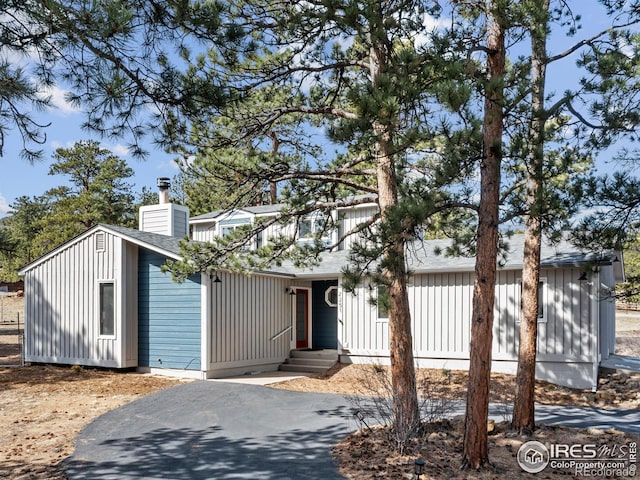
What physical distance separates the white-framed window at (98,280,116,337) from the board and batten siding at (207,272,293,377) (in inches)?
107

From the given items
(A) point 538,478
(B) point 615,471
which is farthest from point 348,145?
(B) point 615,471

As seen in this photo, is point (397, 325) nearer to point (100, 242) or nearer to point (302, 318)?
point (302, 318)

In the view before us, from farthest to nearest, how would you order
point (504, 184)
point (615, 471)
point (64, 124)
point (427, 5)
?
point (504, 184) → point (427, 5) → point (615, 471) → point (64, 124)

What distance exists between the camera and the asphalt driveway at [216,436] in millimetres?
6195

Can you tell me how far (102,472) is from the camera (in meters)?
6.14

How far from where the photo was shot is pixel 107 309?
1312cm

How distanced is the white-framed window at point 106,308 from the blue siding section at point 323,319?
558 cm

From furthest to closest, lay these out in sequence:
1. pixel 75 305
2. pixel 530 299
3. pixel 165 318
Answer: pixel 75 305, pixel 165 318, pixel 530 299


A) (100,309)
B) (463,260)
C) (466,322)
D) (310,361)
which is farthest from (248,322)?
(463,260)

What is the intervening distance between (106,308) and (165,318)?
5.39 feet

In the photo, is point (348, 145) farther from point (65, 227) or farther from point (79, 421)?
point (65, 227)

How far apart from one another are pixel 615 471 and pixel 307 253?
5.05 meters

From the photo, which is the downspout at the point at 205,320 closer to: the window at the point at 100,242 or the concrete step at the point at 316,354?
the window at the point at 100,242


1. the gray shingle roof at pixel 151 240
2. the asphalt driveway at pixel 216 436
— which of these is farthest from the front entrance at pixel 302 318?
the asphalt driveway at pixel 216 436
